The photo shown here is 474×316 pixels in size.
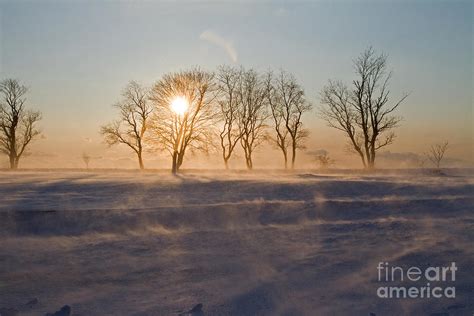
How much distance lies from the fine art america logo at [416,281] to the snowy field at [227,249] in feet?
0.57

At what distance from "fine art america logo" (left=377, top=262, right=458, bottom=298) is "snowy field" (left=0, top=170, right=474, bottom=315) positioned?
0.57ft

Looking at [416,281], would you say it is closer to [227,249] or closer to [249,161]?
[227,249]

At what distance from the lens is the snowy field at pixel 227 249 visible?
7.78 meters

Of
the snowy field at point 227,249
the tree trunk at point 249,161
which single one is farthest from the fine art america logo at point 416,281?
the tree trunk at point 249,161

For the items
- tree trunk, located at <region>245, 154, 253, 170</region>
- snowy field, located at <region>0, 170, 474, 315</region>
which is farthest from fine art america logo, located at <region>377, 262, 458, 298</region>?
tree trunk, located at <region>245, 154, 253, 170</region>

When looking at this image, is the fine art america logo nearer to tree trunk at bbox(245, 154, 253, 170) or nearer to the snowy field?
the snowy field

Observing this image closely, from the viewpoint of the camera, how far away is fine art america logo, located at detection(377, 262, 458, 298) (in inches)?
318

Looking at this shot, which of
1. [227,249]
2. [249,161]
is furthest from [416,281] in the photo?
[249,161]

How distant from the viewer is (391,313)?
741cm

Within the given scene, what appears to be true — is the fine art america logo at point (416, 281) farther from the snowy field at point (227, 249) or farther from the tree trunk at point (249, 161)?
the tree trunk at point (249, 161)

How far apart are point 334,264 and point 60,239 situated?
6.86 meters

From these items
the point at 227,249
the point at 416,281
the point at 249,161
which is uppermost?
the point at 249,161

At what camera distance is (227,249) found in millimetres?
10422

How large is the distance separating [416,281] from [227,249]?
4.30m
